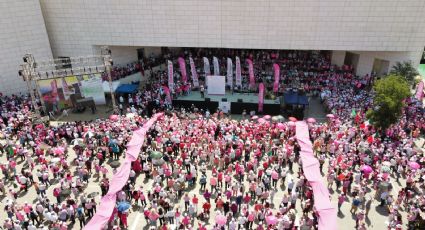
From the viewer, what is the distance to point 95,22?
115 feet

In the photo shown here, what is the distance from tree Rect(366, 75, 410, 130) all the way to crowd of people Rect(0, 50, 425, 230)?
1261 millimetres

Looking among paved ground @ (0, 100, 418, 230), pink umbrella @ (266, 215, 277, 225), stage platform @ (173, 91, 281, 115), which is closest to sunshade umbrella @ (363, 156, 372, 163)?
paved ground @ (0, 100, 418, 230)

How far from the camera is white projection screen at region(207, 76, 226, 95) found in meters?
33.3

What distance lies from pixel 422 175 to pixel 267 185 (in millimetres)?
9622

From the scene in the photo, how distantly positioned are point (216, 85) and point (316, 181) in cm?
1742

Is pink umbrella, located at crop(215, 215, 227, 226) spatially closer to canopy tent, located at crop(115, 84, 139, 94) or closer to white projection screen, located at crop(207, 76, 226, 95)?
white projection screen, located at crop(207, 76, 226, 95)

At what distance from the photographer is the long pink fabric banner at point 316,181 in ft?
51.7

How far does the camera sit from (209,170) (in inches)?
883

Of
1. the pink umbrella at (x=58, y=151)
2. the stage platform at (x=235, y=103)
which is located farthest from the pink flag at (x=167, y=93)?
the pink umbrella at (x=58, y=151)

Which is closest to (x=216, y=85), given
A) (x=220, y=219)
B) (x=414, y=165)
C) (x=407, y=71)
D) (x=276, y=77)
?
(x=276, y=77)

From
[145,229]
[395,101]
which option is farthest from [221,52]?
[145,229]

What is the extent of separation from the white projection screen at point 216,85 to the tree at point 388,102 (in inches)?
558

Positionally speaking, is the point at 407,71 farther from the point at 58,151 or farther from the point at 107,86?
the point at 58,151

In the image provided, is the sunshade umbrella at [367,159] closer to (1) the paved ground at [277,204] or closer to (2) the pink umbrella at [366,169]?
(2) the pink umbrella at [366,169]
